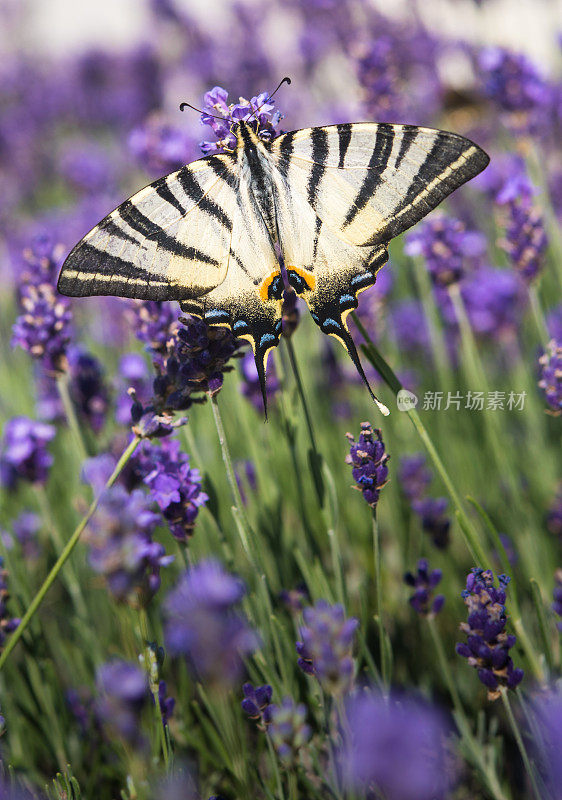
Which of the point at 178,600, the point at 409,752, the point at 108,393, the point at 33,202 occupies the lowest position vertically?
the point at 409,752

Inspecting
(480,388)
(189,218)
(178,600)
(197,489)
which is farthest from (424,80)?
(178,600)

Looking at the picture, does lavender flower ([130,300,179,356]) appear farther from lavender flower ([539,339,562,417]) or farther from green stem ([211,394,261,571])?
lavender flower ([539,339,562,417])

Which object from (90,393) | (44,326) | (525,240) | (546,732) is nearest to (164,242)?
(44,326)

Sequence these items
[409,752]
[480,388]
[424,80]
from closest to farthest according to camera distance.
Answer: [409,752] → [480,388] → [424,80]

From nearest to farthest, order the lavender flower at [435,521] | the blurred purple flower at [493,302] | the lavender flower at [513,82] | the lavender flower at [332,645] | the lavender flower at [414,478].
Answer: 1. the lavender flower at [332,645]
2. the lavender flower at [435,521]
3. the lavender flower at [414,478]
4. the lavender flower at [513,82]
5. the blurred purple flower at [493,302]

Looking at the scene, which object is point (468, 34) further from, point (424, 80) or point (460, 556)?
point (460, 556)

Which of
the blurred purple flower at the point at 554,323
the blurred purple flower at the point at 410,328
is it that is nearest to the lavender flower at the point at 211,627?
the blurred purple flower at the point at 554,323

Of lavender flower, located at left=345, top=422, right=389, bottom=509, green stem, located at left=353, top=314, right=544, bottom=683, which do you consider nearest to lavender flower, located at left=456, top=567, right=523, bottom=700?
green stem, located at left=353, top=314, right=544, bottom=683

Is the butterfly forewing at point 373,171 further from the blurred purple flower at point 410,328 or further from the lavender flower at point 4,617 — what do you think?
the blurred purple flower at point 410,328
